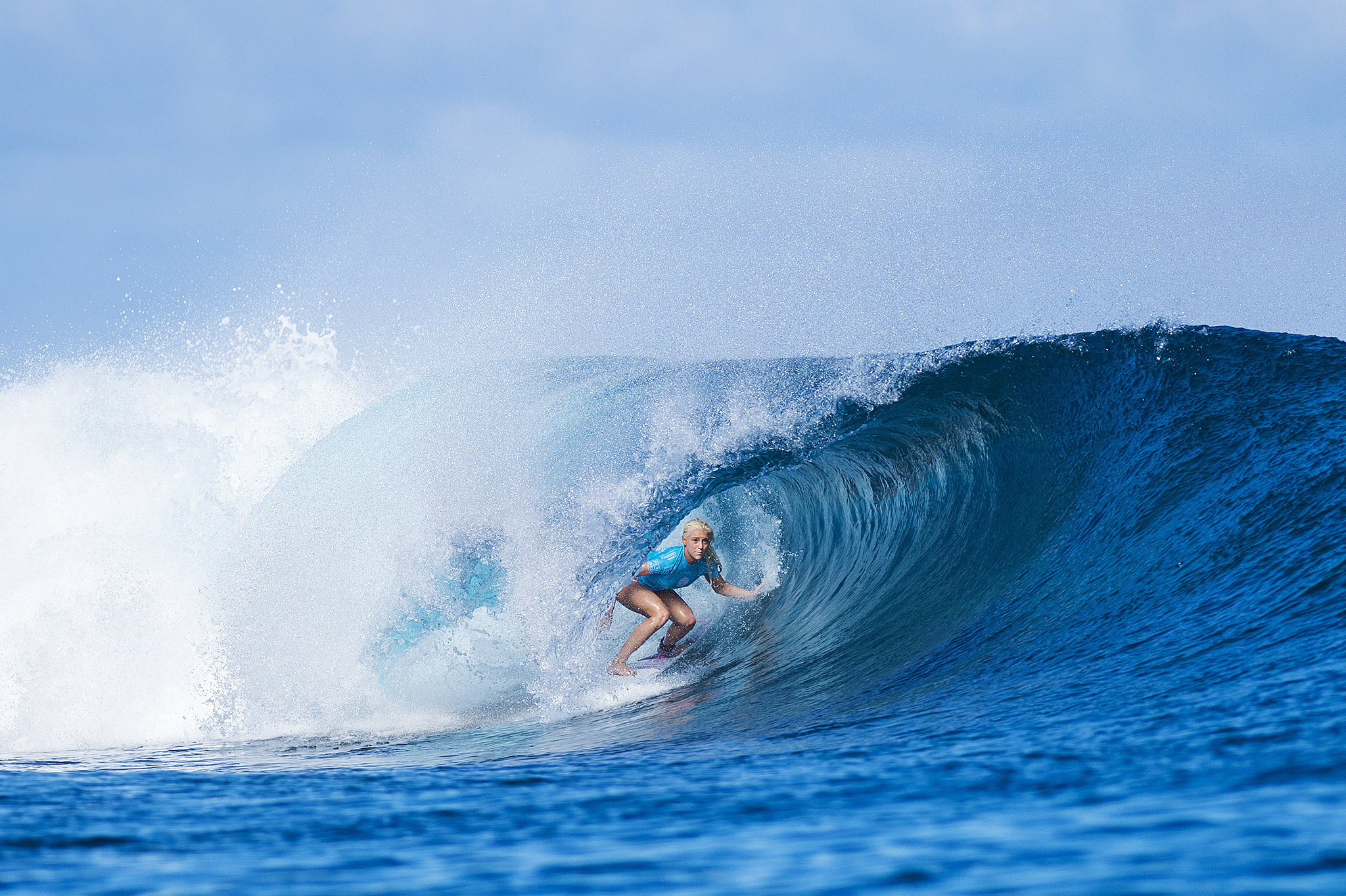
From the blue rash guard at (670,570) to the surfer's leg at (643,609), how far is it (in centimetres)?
6

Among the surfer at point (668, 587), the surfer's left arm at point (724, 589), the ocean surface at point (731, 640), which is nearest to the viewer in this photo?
the ocean surface at point (731, 640)

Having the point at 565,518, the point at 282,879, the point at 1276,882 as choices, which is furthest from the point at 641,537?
the point at 1276,882

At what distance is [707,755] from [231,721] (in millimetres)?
4011

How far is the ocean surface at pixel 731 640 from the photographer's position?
2086mm

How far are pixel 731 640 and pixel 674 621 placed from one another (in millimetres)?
473

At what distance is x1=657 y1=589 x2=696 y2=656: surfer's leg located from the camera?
6.80 meters

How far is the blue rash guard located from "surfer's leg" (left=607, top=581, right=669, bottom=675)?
0.21ft

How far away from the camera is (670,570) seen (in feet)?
21.8

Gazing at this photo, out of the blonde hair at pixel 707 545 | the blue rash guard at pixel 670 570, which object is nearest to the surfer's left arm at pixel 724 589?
the blonde hair at pixel 707 545

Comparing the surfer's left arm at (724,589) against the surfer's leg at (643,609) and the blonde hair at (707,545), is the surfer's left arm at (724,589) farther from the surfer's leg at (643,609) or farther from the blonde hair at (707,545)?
the surfer's leg at (643,609)

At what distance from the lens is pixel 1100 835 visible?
1.93 metres

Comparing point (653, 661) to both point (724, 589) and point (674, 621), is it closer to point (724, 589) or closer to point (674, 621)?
point (674, 621)

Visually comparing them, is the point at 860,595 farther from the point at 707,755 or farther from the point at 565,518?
the point at 707,755

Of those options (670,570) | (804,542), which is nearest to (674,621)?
(670,570)
